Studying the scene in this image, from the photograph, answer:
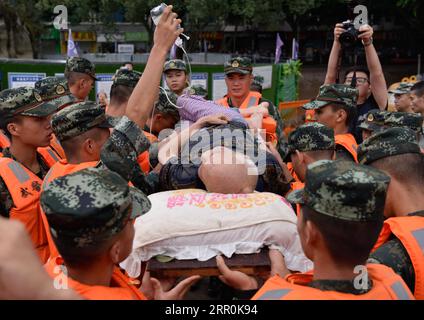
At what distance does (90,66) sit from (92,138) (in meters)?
2.32

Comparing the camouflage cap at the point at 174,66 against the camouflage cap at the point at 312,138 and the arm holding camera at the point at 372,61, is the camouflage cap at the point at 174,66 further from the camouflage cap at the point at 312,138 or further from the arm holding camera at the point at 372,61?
the camouflage cap at the point at 312,138

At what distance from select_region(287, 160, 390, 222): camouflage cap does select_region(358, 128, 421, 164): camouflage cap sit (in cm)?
73

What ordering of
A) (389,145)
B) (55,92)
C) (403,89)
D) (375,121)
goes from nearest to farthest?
(389,145)
(55,92)
(375,121)
(403,89)

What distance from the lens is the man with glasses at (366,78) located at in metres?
4.25

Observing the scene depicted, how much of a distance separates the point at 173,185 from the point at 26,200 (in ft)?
2.80

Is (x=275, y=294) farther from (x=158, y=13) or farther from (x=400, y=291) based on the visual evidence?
(x=158, y=13)

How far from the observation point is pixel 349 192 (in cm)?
159

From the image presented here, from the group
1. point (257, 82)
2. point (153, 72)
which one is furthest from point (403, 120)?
point (257, 82)

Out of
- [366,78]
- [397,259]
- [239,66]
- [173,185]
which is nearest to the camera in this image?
[397,259]

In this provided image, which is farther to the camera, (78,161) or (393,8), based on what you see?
(393,8)

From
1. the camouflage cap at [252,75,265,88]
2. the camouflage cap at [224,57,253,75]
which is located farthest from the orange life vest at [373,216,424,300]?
the camouflage cap at [252,75,265,88]

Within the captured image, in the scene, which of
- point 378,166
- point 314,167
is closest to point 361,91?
point 378,166
